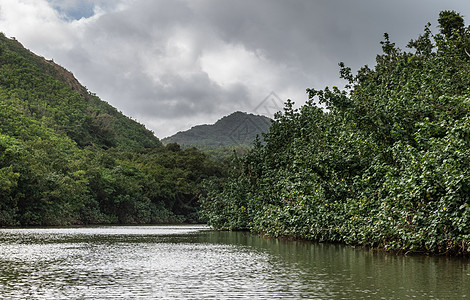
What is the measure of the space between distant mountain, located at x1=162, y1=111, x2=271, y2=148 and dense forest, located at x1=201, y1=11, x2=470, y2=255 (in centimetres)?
6351

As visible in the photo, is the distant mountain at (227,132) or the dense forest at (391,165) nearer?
the dense forest at (391,165)

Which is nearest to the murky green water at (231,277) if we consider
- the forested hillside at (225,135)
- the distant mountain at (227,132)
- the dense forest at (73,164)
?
the dense forest at (73,164)

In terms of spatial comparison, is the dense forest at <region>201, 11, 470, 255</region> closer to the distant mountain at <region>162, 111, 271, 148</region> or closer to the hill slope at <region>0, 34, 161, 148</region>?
the hill slope at <region>0, 34, 161, 148</region>

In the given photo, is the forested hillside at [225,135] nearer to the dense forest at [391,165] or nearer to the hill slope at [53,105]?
the hill slope at [53,105]

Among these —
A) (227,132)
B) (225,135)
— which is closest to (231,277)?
(227,132)

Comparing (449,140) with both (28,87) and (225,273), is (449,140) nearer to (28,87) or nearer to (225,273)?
(225,273)

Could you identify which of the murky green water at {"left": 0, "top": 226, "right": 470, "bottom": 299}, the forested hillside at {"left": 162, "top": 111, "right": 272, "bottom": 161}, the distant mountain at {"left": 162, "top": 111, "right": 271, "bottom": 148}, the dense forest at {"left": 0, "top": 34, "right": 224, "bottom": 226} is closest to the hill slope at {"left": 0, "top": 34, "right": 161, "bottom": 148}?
the dense forest at {"left": 0, "top": 34, "right": 224, "bottom": 226}

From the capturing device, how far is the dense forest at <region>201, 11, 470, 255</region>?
41.5 ft

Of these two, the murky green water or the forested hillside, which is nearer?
the murky green water

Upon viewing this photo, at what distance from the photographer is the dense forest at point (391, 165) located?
12.7 metres

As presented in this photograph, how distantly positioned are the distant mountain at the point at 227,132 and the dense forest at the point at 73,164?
19403 millimetres

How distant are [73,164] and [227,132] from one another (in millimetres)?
69473

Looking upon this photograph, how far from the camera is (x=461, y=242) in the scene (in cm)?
1310

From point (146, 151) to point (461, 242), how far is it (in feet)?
237
